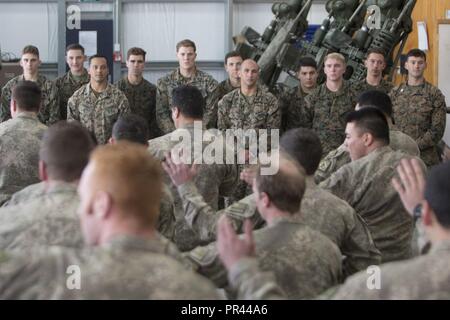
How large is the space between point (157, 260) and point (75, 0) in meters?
12.0

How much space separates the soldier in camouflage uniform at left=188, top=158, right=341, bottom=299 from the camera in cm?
336

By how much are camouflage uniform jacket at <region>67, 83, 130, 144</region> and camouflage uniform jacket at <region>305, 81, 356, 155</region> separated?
1.74m

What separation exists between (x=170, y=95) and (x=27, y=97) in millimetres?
2962

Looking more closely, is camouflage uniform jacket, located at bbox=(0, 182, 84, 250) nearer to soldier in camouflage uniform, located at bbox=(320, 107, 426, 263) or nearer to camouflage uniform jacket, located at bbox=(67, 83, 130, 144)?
soldier in camouflage uniform, located at bbox=(320, 107, 426, 263)

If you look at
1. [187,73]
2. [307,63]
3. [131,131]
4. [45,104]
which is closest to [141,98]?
[187,73]

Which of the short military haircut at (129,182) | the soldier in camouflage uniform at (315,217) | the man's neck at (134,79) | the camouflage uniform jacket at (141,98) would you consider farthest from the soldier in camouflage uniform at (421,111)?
the short military haircut at (129,182)

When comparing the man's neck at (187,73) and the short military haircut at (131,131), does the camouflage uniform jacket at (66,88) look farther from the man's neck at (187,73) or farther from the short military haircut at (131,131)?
the short military haircut at (131,131)

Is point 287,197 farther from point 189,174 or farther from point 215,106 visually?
point 215,106

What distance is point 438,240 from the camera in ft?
9.08

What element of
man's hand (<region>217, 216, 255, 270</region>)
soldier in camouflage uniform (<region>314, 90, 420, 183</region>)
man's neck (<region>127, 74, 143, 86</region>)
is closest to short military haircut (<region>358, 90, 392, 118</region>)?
soldier in camouflage uniform (<region>314, 90, 420, 183</region>)

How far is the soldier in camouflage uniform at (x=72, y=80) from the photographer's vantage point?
9.23m
